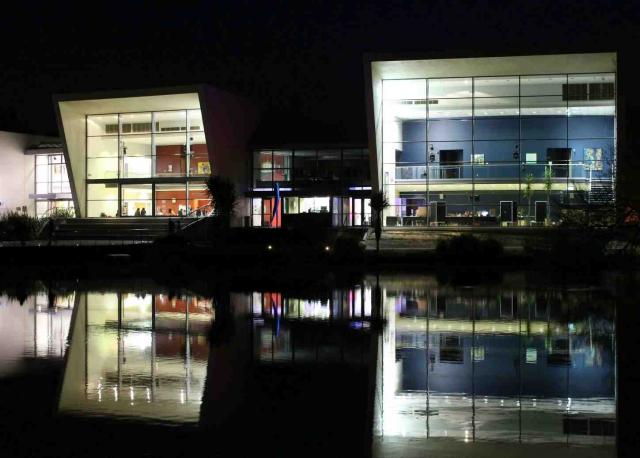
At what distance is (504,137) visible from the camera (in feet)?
154

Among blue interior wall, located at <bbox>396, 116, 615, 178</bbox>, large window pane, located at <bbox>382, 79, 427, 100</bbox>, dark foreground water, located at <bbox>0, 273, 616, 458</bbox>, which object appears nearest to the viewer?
dark foreground water, located at <bbox>0, 273, 616, 458</bbox>

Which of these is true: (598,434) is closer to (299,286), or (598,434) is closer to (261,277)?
(299,286)

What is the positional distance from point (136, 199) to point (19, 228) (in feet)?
44.2

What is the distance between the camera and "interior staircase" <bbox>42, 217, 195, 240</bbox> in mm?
50719

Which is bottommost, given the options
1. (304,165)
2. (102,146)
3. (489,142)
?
(304,165)

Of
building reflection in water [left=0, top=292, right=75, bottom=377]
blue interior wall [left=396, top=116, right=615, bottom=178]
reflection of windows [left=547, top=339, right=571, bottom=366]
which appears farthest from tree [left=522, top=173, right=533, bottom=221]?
reflection of windows [left=547, top=339, right=571, bottom=366]

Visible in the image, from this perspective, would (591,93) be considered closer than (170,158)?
Yes

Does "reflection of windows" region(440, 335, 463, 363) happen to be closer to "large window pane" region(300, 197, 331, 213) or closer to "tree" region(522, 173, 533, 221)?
"tree" region(522, 173, 533, 221)

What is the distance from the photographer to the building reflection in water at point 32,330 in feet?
38.8

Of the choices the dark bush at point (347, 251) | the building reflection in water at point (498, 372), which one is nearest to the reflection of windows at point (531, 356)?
the building reflection in water at point (498, 372)

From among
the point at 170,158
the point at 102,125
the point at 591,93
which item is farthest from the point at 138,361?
the point at 102,125

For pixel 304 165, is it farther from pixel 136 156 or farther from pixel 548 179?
pixel 548 179

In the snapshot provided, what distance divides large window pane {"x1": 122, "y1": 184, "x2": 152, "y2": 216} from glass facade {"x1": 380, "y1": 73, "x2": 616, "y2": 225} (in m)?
18.6

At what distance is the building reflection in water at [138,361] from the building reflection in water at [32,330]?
307 millimetres
